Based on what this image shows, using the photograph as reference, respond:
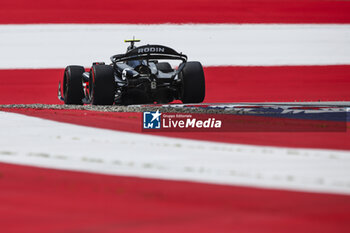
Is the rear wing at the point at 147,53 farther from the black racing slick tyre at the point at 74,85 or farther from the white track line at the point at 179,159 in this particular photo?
the white track line at the point at 179,159

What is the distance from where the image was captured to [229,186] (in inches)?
127

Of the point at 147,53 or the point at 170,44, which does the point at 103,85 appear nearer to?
the point at 147,53

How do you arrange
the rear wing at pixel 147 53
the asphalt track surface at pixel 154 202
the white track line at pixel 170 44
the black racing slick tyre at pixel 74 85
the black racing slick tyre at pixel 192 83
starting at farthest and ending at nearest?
1. the white track line at pixel 170 44
2. the black racing slick tyre at pixel 74 85
3. the black racing slick tyre at pixel 192 83
4. the rear wing at pixel 147 53
5. the asphalt track surface at pixel 154 202

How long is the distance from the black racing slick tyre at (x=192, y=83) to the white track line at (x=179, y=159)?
294cm

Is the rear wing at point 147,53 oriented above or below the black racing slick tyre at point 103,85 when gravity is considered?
above

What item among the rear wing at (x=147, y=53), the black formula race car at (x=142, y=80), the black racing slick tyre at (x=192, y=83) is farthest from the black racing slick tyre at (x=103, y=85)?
the black racing slick tyre at (x=192, y=83)

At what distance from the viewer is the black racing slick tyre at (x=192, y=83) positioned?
826 cm

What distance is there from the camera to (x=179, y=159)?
13.3 ft

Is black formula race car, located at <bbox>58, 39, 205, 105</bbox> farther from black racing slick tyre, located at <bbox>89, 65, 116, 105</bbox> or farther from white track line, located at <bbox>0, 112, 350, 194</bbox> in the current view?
white track line, located at <bbox>0, 112, 350, 194</bbox>

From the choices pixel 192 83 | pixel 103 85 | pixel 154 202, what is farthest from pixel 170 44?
pixel 154 202

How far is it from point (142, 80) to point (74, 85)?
1.24 m

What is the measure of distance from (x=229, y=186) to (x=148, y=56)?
Result: 488cm
